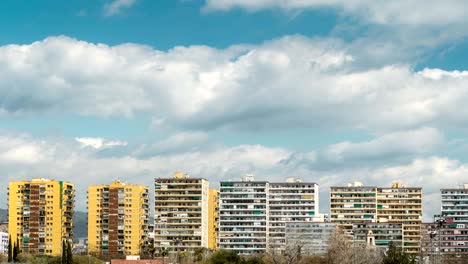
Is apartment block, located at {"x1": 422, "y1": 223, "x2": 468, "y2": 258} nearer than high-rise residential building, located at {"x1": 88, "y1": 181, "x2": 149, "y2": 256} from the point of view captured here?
Yes

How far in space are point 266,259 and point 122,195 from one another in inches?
1909

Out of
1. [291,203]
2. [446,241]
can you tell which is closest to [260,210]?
[291,203]

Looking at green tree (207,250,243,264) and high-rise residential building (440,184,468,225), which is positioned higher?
high-rise residential building (440,184,468,225)

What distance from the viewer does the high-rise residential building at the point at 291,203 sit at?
142750 mm

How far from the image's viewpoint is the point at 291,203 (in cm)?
14375

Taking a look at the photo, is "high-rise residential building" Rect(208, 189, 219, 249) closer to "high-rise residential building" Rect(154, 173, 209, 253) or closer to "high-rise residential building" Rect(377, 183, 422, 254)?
"high-rise residential building" Rect(154, 173, 209, 253)

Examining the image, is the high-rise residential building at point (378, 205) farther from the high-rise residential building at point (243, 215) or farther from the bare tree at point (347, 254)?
the bare tree at point (347, 254)

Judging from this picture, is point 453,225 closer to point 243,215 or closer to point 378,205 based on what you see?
point 378,205

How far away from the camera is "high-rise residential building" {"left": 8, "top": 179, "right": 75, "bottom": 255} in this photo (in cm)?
14375

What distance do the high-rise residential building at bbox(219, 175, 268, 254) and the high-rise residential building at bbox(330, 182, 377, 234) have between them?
38.9ft

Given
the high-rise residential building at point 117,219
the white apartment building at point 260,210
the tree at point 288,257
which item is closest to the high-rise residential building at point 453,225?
the white apartment building at point 260,210

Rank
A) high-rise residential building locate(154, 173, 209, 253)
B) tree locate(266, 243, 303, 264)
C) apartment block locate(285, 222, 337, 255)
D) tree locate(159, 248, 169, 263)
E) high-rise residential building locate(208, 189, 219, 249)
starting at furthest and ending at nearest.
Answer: high-rise residential building locate(208, 189, 219, 249)
high-rise residential building locate(154, 173, 209, 253)
tree locate(159, 248, 169, 263)
apartment block locate(285, 222, 337, 255)
tree locate(266, 243, 303, 264)

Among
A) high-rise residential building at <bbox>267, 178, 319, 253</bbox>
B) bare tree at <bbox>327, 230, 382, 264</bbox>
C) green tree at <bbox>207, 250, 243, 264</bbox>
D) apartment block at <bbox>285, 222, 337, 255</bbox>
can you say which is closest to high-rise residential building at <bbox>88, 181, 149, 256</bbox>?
high-rise residential building at <bbox>267, 178, 319, 253</bbox>

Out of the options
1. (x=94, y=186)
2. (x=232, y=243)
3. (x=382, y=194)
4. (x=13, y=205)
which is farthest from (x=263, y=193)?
(x=13, y=205)
